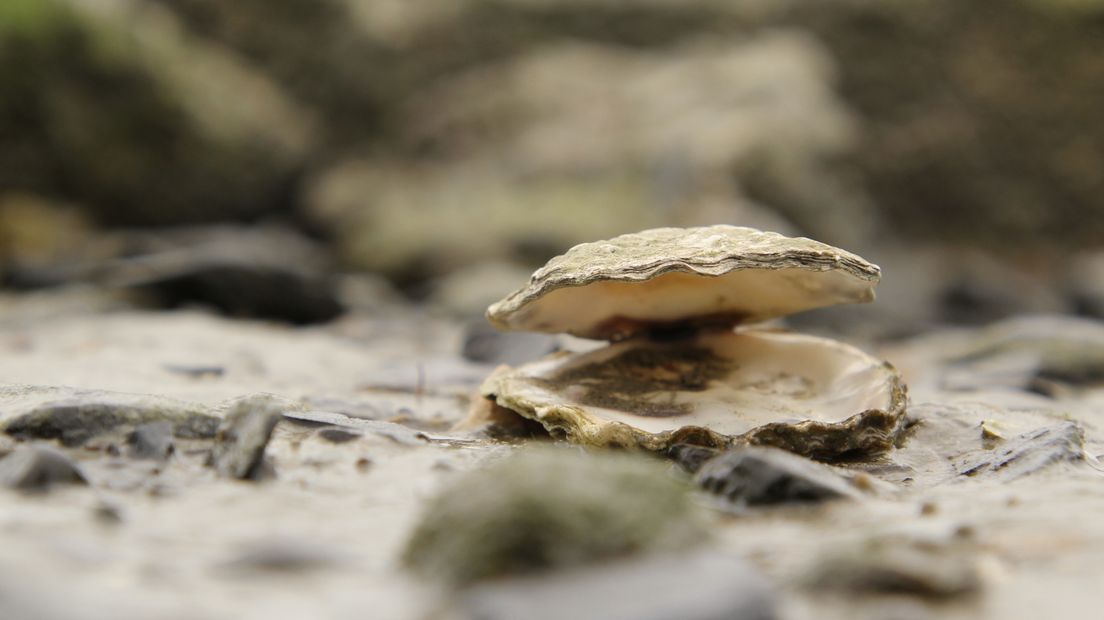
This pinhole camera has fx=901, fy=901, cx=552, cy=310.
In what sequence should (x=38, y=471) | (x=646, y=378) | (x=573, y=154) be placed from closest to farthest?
(x=38, y=471), (x=646, y=378), (x=573, y=154)

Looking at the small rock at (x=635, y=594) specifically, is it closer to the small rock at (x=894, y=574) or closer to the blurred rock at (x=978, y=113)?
the small rock at (x=894, y=574)

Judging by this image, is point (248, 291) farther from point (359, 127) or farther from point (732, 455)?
point (359, 127)

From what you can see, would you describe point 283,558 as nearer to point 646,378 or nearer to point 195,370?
point 646,378

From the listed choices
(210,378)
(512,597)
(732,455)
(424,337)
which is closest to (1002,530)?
(732,455)

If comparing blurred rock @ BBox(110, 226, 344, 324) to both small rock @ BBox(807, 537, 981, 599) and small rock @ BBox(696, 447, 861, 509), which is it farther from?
small rock @ BBox(807, 537, 981, 599)

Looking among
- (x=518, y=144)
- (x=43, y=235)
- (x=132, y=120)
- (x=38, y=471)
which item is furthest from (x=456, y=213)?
(x=38, y=471)
